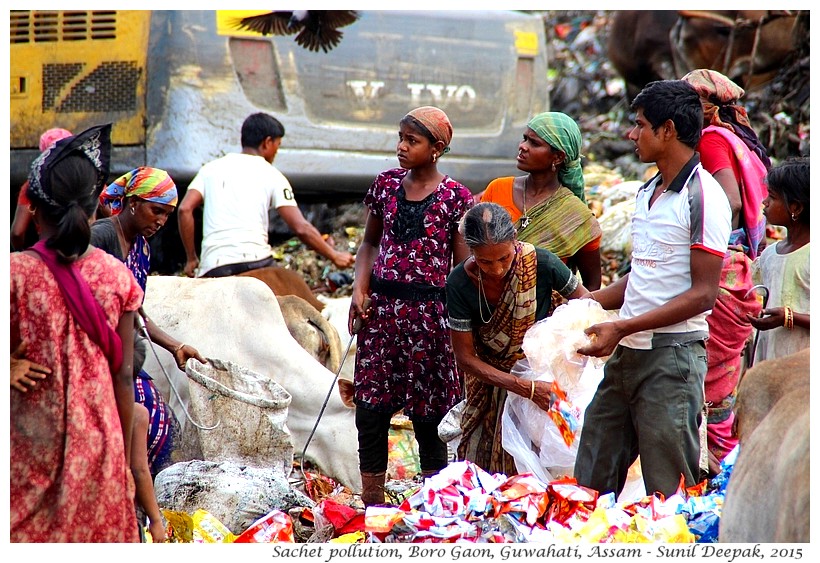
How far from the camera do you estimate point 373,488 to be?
4.52 meters

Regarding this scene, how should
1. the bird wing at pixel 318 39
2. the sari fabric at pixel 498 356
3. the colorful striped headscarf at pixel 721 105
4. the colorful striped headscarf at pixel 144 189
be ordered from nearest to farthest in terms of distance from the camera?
1. the sari fabric at pixel 498 356
2. the colorful striped headscarf at pixel 144 189
3. the colorful striped headscarf at pixel 721 105
4. the bird wing at pixel 318 39

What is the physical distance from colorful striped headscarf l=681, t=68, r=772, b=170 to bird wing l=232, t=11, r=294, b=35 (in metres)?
2.98

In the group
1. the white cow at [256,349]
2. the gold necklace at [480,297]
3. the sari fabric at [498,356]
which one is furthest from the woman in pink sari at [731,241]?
the white cow at [256,349]

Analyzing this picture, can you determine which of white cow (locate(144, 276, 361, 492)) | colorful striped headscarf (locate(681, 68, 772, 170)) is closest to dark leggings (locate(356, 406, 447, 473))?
white cow (locate(144, 276, 361, 492))

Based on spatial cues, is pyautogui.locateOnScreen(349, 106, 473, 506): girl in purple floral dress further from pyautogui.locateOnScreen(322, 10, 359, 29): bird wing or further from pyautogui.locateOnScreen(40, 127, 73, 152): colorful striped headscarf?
pyautogui.locateOnScreen(322, 10, 359, 29): bird wing

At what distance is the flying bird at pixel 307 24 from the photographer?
684 centimetres

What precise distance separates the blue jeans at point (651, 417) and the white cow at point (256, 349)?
4.75 ft

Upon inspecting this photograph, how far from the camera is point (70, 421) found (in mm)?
3031

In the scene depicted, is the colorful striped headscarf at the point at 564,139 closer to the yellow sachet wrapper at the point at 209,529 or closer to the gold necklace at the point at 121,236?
the gold necklace at the point at 121,236

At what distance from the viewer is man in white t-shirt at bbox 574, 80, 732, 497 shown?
3598mm

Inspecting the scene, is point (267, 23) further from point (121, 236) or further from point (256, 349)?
point (121, 236)

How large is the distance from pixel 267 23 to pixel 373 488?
3.44 meters

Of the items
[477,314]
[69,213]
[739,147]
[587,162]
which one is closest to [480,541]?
[477,314]

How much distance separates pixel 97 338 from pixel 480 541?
4.49 feet
